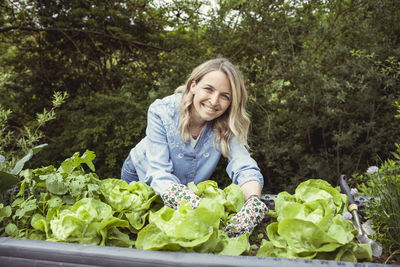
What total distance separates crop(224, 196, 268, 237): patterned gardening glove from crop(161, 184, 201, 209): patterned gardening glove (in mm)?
153

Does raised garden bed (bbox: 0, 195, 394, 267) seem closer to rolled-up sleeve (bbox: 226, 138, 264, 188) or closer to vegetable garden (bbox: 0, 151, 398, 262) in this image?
vegetable garden (bbox: 0, 151, 398, 262)

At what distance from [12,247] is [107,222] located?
0.25 meters

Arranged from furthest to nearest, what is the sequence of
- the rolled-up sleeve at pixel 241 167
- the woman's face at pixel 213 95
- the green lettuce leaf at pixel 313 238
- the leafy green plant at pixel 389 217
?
the woman's face at pixel 213 95, the rolled-up sleeve at pixel 241 167, the leafy green plant at pixel 389 217, the green lettuce leaf at pixel 313 238

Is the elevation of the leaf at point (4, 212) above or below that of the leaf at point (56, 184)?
below

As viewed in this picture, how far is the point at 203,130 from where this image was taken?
1.62 metres

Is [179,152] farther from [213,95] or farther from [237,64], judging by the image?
[237,64]

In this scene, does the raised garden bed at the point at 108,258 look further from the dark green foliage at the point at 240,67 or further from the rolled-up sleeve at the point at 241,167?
the dark green foliage at the point at 240,67

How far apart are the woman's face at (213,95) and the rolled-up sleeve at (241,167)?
198mm

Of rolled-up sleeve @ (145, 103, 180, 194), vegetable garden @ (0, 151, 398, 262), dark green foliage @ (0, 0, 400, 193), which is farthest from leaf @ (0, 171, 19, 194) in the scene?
dark green foliage @ (0, 0, 400, 193)

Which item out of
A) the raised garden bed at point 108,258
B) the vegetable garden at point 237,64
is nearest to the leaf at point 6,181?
the raised garden bed at point 108,258

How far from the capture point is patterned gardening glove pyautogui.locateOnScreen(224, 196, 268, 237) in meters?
1.00

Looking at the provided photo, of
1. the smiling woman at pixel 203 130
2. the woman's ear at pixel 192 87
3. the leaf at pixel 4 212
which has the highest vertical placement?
the woman's ear at pixel 192 87

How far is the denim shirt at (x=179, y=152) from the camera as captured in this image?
1432 mm

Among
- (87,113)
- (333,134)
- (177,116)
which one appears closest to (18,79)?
(87,113)
